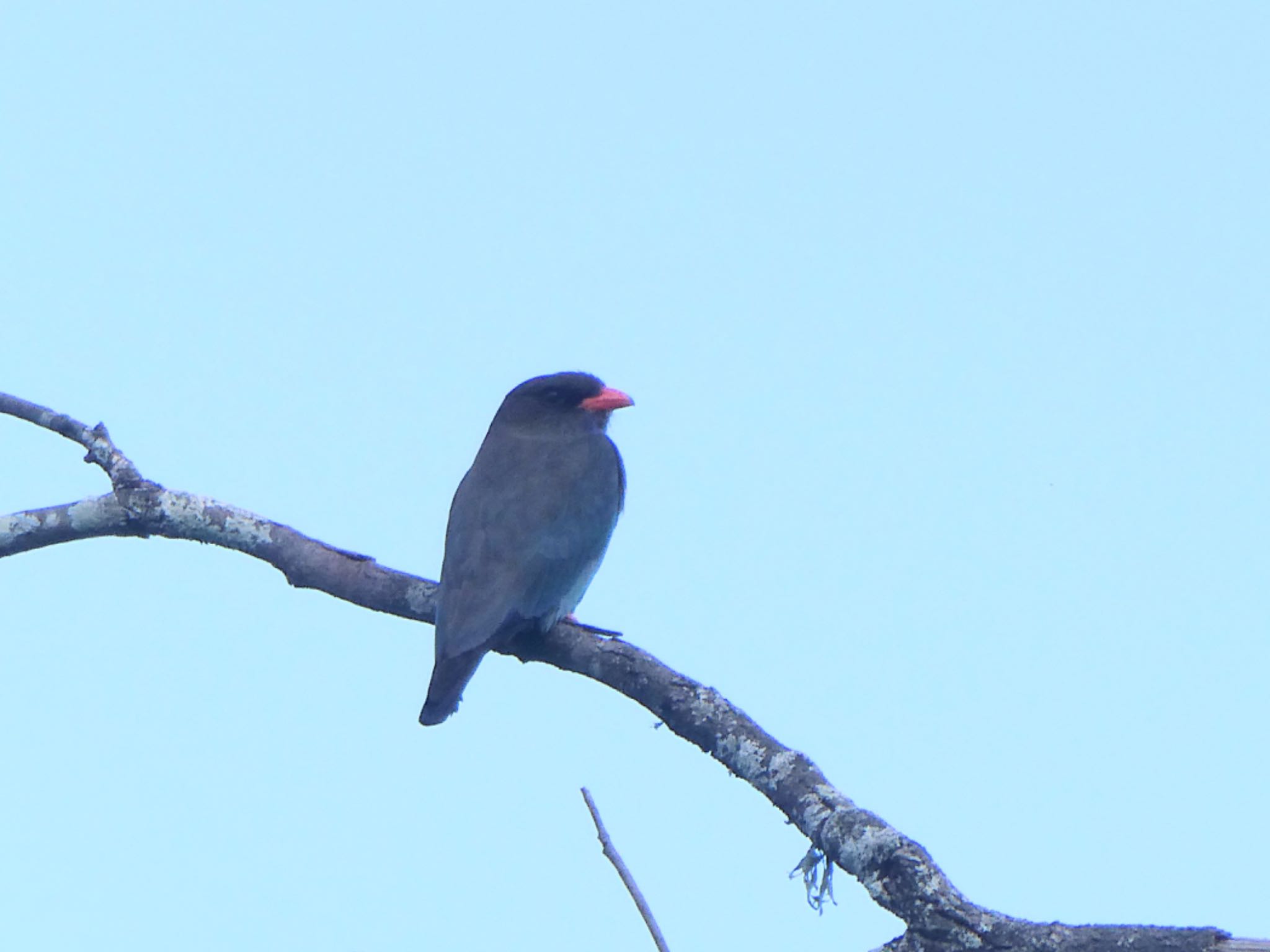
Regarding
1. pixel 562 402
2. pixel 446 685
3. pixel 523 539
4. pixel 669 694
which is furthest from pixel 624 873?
pixel 562 402

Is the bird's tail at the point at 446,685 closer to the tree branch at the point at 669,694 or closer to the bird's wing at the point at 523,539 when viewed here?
the bird's wing at the point at 523,539

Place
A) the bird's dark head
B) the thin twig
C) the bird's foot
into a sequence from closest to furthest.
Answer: the thin twig → the bird's foot → the bird's dark head

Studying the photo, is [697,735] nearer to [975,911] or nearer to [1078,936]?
[975,911]

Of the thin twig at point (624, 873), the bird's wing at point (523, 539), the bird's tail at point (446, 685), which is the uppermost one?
the bird's wing at point (523, 539)

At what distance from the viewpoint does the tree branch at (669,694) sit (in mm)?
2885

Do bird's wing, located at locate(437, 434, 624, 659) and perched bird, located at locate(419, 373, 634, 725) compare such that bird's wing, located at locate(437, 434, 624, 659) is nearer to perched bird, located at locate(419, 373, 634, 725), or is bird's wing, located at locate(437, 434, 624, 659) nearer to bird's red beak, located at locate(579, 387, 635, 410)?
perched bird, located at locate(419, 373, 634, 725)

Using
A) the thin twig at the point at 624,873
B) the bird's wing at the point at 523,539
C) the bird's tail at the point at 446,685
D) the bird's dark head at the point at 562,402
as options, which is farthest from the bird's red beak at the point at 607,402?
the thin twig at the point at 624,873

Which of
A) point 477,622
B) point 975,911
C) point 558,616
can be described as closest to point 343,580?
point 477,622

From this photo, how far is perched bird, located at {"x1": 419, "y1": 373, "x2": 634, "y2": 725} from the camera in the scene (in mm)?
4859

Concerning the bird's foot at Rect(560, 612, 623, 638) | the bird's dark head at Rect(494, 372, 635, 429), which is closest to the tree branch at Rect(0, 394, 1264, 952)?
the bird's foot at Rect(560, 612, 623, 638)

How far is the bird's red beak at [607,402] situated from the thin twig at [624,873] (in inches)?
148

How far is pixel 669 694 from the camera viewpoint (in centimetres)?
385

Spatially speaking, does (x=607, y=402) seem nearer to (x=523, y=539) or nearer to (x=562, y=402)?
(x=562, y=402)

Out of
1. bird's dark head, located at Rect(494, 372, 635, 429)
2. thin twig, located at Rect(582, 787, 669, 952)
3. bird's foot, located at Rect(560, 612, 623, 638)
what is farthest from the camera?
bird's dark head, located at Rect(494, 372, 635, 429)
